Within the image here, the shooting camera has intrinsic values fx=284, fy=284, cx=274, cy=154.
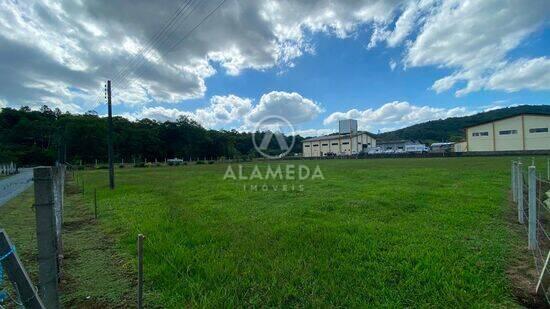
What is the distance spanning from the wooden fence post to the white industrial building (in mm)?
72227

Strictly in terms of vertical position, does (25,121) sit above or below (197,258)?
above

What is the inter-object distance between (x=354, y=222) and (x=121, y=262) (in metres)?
4.40

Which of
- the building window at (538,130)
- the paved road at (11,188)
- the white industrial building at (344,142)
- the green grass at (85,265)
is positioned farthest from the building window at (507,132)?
the paved road at (11,188)

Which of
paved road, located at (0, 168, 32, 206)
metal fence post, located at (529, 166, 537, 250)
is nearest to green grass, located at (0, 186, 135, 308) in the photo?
metal fence post, located at (529, 166, 537, 250)

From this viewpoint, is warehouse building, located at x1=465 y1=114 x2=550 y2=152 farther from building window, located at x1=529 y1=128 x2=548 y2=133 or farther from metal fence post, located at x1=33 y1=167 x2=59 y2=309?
metal fence post, located at x1=33 y1=167 x2=59 y2=309

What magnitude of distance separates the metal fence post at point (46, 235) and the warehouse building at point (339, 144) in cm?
7136

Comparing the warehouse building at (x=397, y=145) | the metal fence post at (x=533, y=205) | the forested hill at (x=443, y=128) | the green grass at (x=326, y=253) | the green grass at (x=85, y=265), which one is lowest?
the green grass at (x=85, y=265)

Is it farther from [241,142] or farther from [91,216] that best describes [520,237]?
[241,142]

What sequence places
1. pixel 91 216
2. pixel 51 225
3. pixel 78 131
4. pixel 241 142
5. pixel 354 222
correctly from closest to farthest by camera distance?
pixel 51 225, pixel 354 222, pixel 91 216, pixel 78 131, pixel 241 142

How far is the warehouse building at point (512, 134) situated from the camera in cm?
4159

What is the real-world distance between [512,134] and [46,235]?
57.3m

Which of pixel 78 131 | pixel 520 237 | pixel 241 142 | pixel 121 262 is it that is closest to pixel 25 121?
pixel 78 131

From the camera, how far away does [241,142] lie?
9456 cm

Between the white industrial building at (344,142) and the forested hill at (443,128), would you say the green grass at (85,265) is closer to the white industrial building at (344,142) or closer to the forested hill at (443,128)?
the white industrial building at (344,142)
